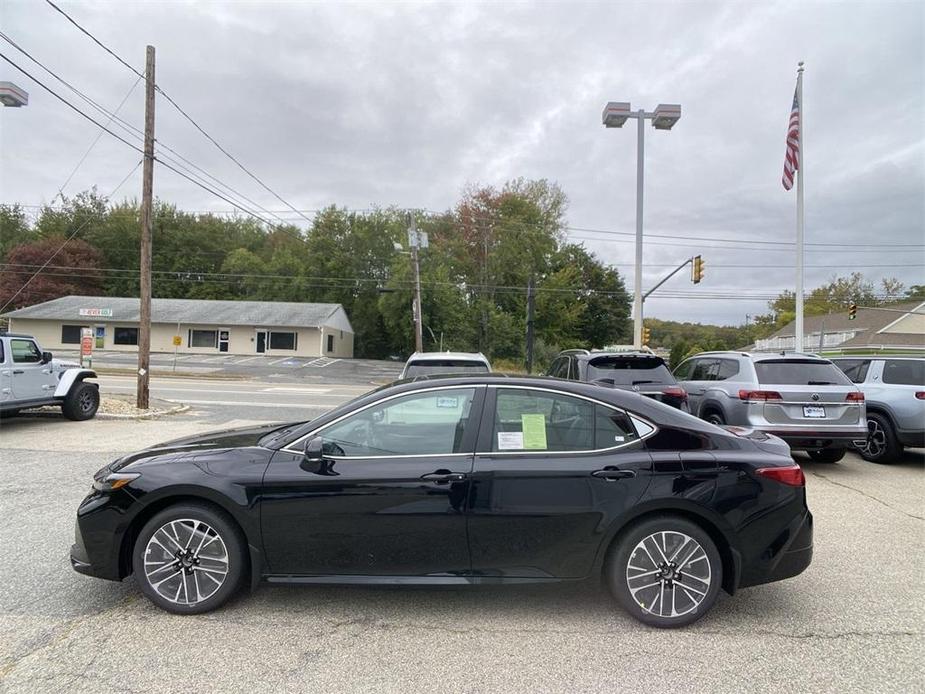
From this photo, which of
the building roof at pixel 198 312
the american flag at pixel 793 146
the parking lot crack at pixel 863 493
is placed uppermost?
the american flag at pixel 793 146

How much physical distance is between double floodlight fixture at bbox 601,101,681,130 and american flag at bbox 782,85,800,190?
10.1 feet

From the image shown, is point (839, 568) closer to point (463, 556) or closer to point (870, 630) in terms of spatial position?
point (870, 630)

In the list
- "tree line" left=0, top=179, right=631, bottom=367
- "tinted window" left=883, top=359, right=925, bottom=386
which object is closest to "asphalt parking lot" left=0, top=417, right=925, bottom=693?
"tinted window" left=883, top=359, right=925, bottom=386

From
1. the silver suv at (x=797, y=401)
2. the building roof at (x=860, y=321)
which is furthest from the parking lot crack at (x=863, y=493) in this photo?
the building roof at (x=860, y=321)

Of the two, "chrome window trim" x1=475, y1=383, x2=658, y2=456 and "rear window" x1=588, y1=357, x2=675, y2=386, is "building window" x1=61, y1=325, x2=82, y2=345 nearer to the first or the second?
"rear window" x1=588, y1=357, x2=675, y2=386

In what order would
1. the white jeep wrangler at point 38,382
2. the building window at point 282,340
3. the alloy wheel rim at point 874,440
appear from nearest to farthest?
the alloy wheel rim at point 874,440
the white jeep wrangler at point 38,382
the building window at point 282,340

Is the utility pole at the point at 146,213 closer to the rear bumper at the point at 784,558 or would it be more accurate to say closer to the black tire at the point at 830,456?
the rear bumper at the point at 784,558

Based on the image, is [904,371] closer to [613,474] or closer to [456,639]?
[613,474]

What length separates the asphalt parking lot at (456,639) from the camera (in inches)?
110

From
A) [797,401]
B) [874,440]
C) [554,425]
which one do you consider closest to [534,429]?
[554,425]

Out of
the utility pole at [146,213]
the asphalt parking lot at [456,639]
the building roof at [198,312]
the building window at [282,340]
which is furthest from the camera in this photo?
the building window at [282,340]

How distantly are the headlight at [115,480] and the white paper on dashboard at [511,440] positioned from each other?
2.27 m

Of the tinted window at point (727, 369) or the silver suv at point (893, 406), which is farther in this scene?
the tinted window at point (727, 369)

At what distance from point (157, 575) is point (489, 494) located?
2.11 metres
